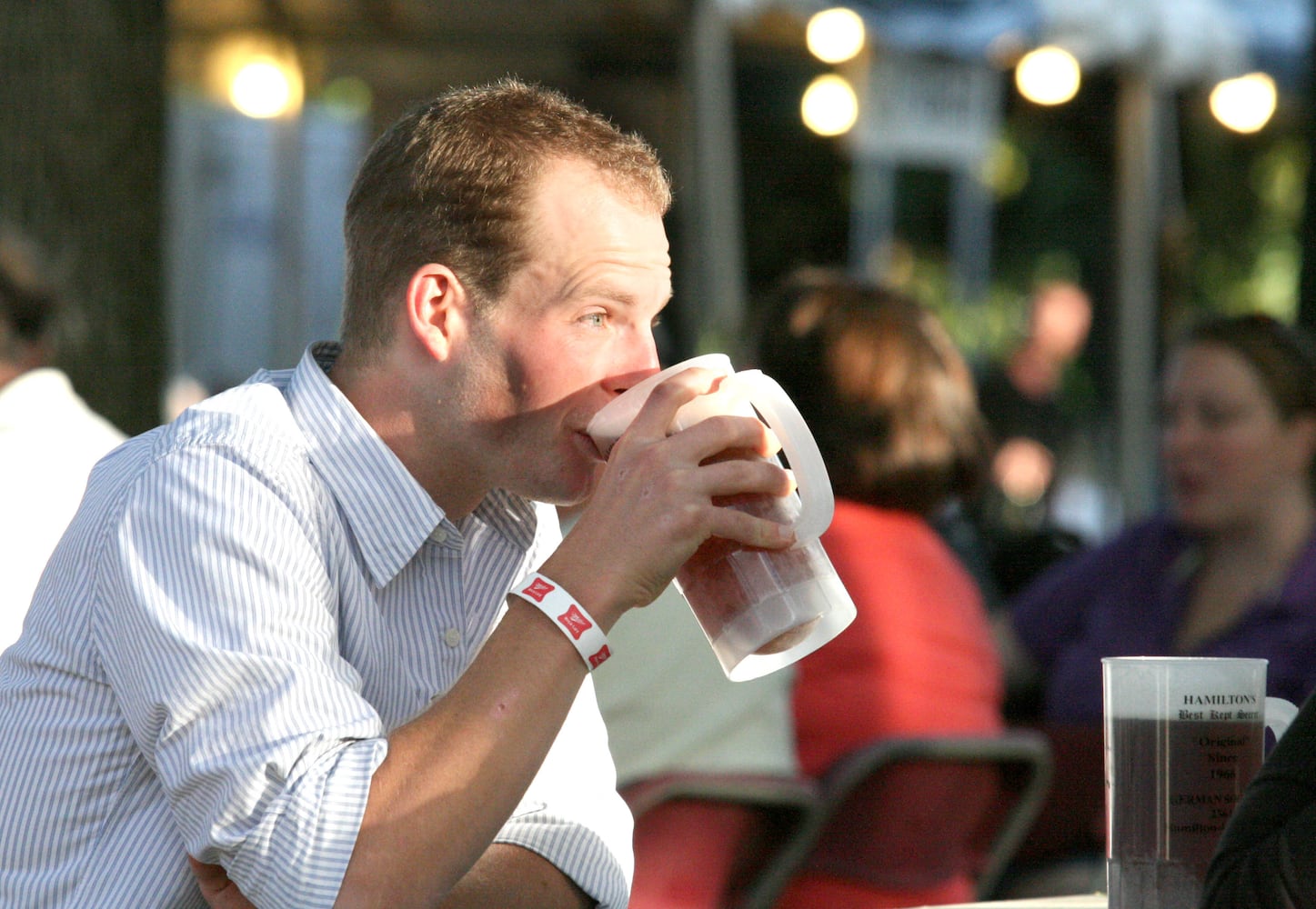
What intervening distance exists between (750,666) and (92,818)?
642 millimetres

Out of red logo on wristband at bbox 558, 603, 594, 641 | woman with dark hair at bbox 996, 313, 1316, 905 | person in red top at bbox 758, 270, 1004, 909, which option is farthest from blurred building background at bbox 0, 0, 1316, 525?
red logo on wristband at bbox 558, 603, 594, 641

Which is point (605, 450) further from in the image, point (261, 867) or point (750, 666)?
point (261, 867)

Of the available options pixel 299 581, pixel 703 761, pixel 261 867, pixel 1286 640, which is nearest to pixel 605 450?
pixel 299 581

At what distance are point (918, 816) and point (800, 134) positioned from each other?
20.6 ft

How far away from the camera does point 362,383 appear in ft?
5.57

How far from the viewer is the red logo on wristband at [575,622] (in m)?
1.39

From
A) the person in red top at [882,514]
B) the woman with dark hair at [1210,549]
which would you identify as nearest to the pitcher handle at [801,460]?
the person in red top at [882,514]

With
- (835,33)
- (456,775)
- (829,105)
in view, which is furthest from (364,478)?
(829,105)

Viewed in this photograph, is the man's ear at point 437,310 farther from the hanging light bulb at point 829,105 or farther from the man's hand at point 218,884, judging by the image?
the hanging light bulb at point 829,105

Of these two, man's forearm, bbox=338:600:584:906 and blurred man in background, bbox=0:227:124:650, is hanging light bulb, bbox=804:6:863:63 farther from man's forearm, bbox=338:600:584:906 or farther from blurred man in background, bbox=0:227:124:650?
man's forearm, bbox=338:600:584:906

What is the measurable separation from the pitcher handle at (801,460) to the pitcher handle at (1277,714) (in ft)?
1.59

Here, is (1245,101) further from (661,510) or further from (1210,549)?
(661,510)

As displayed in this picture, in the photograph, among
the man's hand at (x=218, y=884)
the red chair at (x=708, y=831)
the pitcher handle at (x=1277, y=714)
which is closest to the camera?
the man's hand at (x=218, y=884)

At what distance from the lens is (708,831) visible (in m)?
2.80
